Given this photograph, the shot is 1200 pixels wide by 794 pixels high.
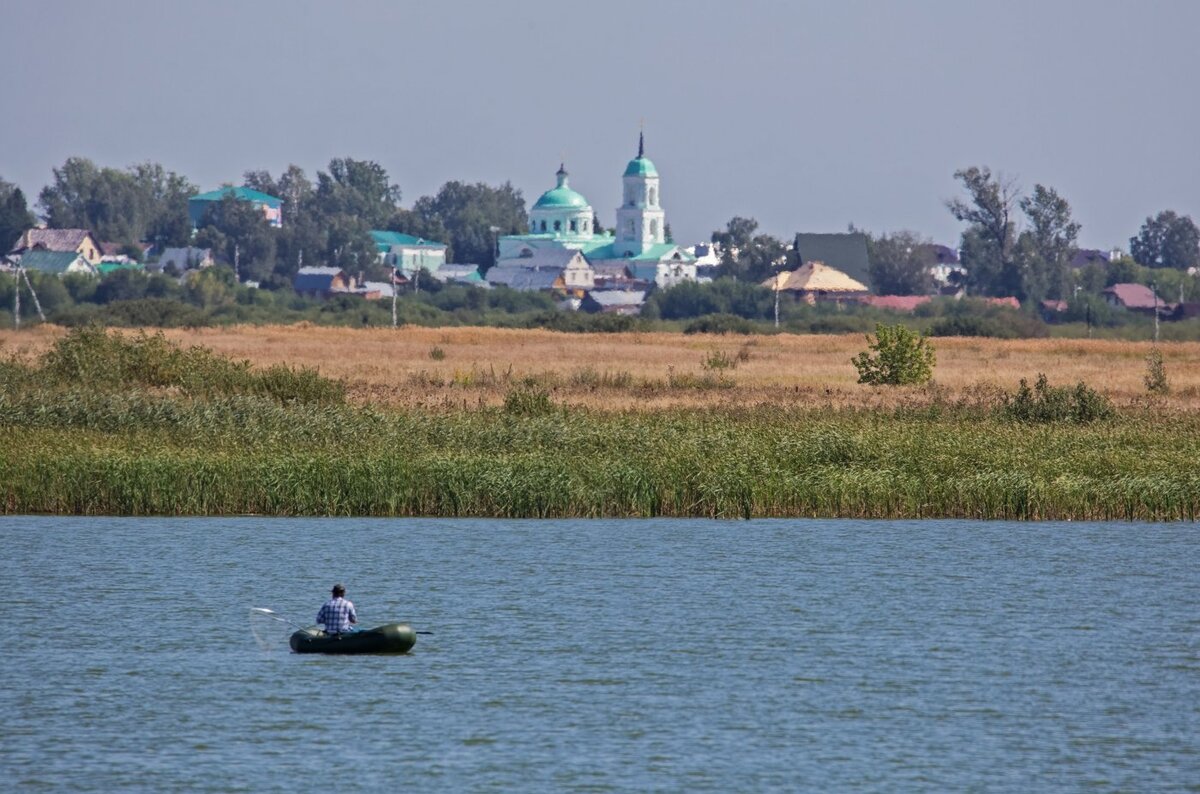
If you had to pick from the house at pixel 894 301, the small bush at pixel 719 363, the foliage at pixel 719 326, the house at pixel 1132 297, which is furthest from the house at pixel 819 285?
the small bush at pixel 719 363

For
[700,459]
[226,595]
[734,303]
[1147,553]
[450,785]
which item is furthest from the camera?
[734,303]

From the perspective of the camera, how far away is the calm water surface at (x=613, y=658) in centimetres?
2227

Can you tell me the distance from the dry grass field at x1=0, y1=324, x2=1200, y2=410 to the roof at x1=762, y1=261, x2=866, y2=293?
A: 71.8 metres

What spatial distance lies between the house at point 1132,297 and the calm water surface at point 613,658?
14837 cm

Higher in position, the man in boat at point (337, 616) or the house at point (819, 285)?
the house at point (819, 285)

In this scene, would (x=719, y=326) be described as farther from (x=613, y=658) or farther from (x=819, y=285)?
(x=613, y=658)

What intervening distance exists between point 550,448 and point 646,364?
39.7 metres

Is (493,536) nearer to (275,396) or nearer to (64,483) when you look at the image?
(64,483)

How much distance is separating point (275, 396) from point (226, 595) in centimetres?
2170

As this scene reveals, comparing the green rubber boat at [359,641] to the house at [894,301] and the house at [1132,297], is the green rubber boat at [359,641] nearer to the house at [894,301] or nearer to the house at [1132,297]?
the house at [894,301]

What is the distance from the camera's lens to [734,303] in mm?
177875

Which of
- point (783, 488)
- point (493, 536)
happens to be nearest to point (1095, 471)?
point (783, 488)

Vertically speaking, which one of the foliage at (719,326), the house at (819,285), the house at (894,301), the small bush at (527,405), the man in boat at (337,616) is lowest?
the man in boat at (337,616)

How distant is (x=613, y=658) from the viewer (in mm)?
28125
